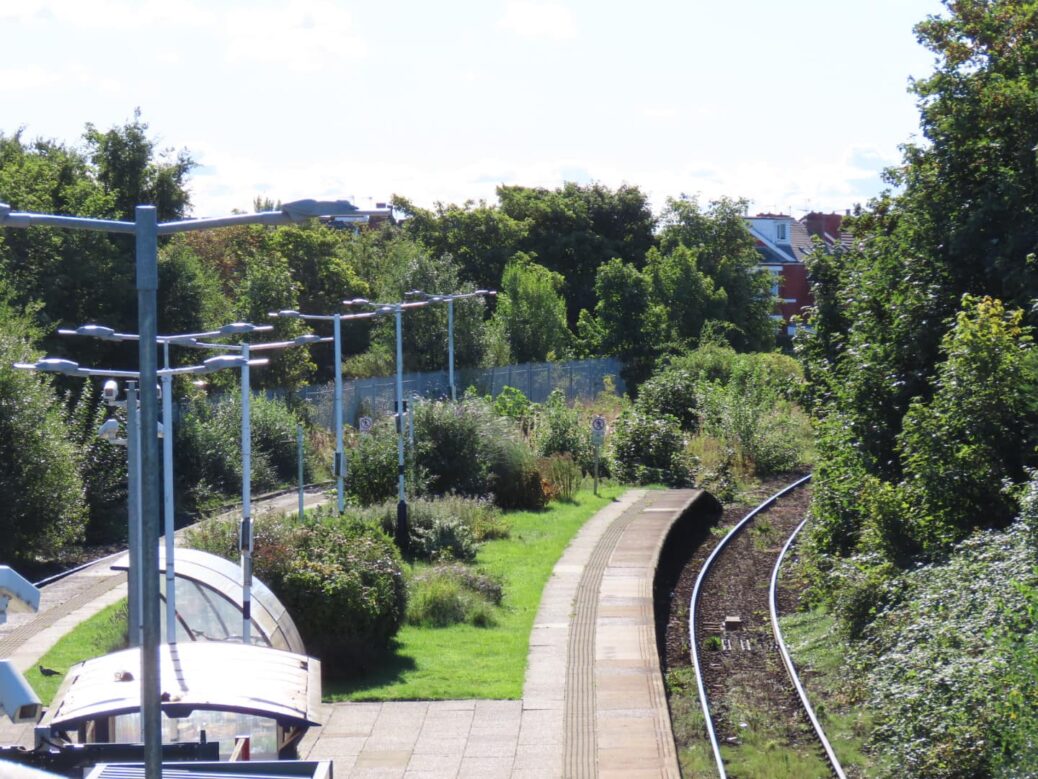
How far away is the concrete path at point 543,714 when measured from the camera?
1258 cm

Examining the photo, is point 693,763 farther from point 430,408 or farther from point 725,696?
point 430,408

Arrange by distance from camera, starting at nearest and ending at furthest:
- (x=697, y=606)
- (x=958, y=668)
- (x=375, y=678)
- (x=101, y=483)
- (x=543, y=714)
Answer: (x=958, y=668) < (x=543, y=714) < (x=375, y=678) < (x=697, y=606) < (x=101, y=483)

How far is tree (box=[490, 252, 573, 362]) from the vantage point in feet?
177

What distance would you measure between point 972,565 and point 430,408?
706 inches

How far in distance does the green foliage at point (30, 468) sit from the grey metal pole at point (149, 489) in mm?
18289

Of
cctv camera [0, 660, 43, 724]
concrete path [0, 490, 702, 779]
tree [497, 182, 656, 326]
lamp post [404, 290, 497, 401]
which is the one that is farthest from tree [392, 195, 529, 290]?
cctv camera [0, 660, 43, 724]

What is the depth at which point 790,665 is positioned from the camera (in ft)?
53.5

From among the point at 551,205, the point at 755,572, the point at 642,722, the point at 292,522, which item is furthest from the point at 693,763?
the point at 551,205

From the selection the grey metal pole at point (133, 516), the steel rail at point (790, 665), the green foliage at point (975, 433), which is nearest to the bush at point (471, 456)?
the steel rail at point (790, 665)

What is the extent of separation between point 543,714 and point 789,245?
76388mm

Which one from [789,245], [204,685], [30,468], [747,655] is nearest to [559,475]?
[30,468]

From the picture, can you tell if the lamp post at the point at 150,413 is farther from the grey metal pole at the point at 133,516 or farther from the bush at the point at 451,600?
the bush at the point at 451,600

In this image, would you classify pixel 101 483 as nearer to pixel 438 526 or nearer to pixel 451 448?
pixel 451 448

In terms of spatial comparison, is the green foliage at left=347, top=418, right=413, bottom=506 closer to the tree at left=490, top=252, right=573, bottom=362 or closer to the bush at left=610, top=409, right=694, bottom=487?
the bush at left=610, top=409, right=694, bottom=487
